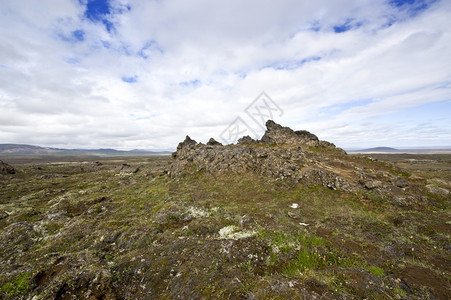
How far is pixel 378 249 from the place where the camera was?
13.1m

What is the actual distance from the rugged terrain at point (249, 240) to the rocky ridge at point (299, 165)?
0.22 meters

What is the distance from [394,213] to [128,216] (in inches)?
1055

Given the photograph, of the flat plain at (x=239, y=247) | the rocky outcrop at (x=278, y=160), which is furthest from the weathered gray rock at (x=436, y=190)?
the rocky outcrop at (x=278, y=160)

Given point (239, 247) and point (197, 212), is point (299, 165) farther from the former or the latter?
point (239, 247)

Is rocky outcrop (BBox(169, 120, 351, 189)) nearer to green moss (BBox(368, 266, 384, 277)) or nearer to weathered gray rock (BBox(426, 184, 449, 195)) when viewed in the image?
weathered gray rock (BBox(426, 184, 449, 195))

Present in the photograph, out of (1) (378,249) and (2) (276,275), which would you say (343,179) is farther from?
(2) (276,275)

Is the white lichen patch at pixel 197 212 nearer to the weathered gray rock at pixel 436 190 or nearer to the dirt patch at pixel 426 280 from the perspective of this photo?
the dirt patch at pixel 426 280

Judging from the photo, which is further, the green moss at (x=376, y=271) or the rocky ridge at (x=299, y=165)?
the rocky ridge at (x=299, y=165)

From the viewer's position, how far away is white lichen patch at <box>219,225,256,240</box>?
14.6 meters

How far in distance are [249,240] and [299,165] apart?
19.3 metres

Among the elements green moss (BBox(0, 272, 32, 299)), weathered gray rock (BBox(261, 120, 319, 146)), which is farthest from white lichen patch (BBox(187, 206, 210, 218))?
weathered gray rock (BBox(261, 120, 319, 146))

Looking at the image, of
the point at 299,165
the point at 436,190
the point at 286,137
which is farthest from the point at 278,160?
the point at 436,190

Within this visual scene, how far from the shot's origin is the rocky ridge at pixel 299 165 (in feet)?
→ 78.9

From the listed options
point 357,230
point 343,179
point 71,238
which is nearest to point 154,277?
point 71,238
